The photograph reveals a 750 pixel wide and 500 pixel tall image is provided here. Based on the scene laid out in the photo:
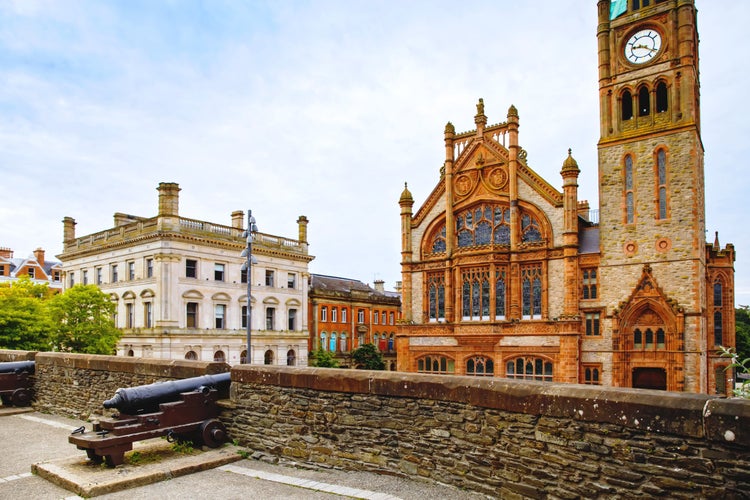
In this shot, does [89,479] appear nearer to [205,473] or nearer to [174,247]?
[205,473]

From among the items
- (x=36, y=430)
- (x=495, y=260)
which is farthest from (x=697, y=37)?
(x=36, y=430)

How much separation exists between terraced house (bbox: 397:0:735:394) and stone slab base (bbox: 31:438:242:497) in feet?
89.0

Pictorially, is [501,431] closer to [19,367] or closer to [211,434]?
[211,434]

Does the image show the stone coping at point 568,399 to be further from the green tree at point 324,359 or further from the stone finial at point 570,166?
the green tree at point 324,359

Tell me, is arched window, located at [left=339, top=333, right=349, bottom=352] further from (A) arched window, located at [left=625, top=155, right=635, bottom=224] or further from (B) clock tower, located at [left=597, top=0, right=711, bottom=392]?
(A) arched window, located at [left=625, top=155, right=635, bottom=224]

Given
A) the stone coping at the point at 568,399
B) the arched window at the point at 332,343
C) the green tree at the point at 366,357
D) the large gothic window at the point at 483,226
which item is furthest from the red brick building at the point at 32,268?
the stone coping at the point at 568,399

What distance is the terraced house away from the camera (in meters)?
31.1

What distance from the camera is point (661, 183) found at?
32.0m

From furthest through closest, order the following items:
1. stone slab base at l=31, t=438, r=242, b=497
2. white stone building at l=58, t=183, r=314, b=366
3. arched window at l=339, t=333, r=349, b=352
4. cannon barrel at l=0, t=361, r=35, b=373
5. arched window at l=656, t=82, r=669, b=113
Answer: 1. arched window at l=339, t=333, r=349, b=352
2. white stone building at l=58, t=183, r=314, b=366
3. arched window at l=656, t=82, r=669, b=113
4. cannon barrel at l=0, t=361, r=35, b=373
5. stone slab base at l=31, t=438, r=242, b=497

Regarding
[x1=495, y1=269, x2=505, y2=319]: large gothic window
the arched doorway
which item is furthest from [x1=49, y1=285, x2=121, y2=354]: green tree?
the arched doorway

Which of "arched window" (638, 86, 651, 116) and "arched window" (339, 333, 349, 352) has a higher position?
"arched window" (638, 86, 651, 116)

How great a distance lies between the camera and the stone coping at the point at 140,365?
10.4 metres

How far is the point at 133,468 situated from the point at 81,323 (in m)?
32.6

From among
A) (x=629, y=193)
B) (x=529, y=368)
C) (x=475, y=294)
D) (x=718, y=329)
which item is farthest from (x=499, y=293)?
(x=718, y=329)
